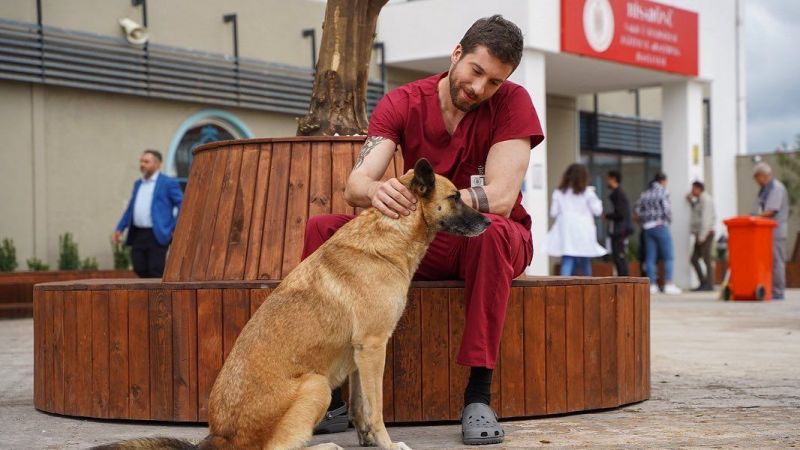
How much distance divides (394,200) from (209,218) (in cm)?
165

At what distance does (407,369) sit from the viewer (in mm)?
5105

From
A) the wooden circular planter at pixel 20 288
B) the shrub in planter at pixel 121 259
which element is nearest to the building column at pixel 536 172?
the shrub in planter at pixel 121 259

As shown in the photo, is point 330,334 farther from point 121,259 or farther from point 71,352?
point 121,259

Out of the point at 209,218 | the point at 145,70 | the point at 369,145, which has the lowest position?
the point at 209,218

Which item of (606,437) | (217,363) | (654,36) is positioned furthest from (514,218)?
(654,36)

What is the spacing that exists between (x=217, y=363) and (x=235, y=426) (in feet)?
3.78

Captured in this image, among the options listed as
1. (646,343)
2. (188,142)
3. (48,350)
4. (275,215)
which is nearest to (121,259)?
(188,142)

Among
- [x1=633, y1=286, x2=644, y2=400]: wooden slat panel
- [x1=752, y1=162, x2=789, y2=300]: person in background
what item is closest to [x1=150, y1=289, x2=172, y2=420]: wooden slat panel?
[x1=633, y1=286, x2=644, y2=400]: wooden slat panel

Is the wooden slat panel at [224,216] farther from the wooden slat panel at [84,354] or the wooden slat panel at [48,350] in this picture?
the wooden slat panel at [48,350]

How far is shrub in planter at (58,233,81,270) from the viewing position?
46.2ft

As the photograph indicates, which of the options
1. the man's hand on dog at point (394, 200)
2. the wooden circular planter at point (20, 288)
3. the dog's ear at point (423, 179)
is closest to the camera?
the dog's ear at point (423, 179)

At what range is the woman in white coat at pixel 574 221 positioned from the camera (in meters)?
14.8

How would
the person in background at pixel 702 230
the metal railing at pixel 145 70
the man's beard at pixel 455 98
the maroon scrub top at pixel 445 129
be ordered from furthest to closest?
the person in background at pixel 702 230 → the metal railing at pixel 145 70 → the maroon scrub top at pixel 445 129 → the man's beard at pixel 455 98

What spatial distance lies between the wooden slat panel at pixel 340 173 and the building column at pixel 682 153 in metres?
16.6
